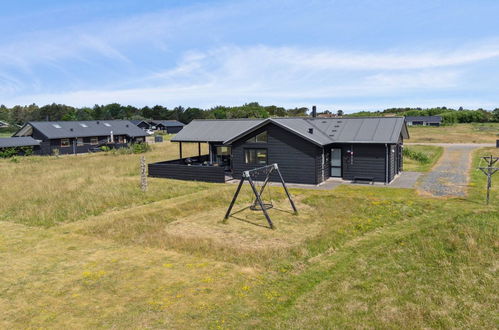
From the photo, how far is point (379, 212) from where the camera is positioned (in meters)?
17.3

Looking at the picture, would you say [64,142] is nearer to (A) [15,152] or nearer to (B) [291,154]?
(A) [15,152]

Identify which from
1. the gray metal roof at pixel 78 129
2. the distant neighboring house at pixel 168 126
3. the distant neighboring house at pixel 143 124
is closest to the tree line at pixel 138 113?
the distant neighboring house at pixel 168 126

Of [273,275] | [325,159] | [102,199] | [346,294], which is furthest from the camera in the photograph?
[325,159]

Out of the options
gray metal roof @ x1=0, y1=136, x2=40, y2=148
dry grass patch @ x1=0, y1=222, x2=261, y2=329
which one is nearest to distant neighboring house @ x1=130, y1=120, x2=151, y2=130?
gray metal roof @ x1=0, y1=136, x2=40, y2=148

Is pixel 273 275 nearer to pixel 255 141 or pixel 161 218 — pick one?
pixel 161 218

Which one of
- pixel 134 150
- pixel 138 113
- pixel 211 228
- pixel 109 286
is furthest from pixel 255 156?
pixel 138 113

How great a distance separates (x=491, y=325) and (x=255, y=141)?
19.2m

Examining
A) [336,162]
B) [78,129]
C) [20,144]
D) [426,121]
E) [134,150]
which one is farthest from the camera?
[426,121]

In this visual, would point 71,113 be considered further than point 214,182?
Yes

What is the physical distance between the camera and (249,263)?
11.6 m

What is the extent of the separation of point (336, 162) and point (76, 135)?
40.7 meters

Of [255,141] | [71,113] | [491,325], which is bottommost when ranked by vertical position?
[491,325]

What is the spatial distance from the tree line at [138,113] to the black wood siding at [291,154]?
8486cm

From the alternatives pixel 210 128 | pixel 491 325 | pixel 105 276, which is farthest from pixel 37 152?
pixel 491 325
